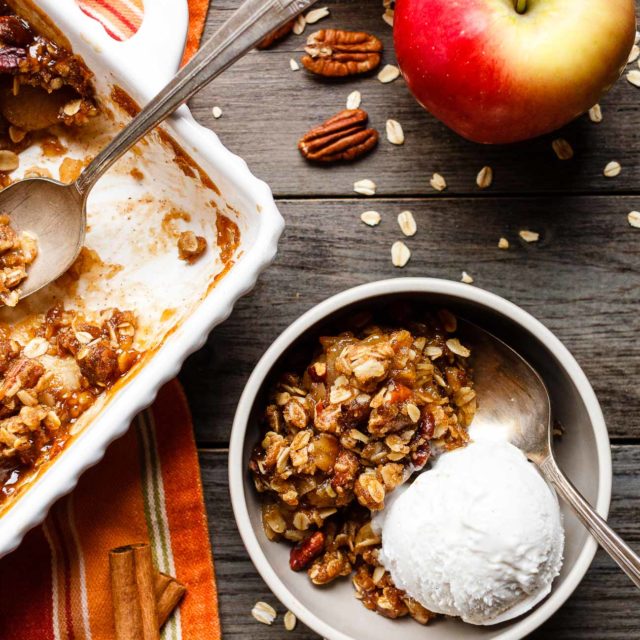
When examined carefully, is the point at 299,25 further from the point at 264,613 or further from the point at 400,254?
the point at 264,613

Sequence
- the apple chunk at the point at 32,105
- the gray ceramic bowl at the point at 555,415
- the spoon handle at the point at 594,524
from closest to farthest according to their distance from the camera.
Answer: the spoon handle at the point at 594,524, the gray ceramic bowl at the point at 555,415, the apple chunk at the point at 32,105

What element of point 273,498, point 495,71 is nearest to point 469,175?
point 495,71

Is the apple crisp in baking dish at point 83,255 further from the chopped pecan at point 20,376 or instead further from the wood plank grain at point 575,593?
the wood plank grain at point 575,593

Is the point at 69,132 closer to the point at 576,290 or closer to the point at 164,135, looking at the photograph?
the point at 164,135

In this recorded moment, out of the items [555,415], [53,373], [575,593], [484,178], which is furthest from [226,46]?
[575,593]

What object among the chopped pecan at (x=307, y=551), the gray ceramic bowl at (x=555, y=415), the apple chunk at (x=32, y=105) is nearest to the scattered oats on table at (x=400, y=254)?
the gray ceramic bowl at (x=555, y=415)

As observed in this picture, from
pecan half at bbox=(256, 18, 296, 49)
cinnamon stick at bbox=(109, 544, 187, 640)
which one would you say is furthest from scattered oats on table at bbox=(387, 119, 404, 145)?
cinnamon stick at bbox=(109, 544, 187, 640)
